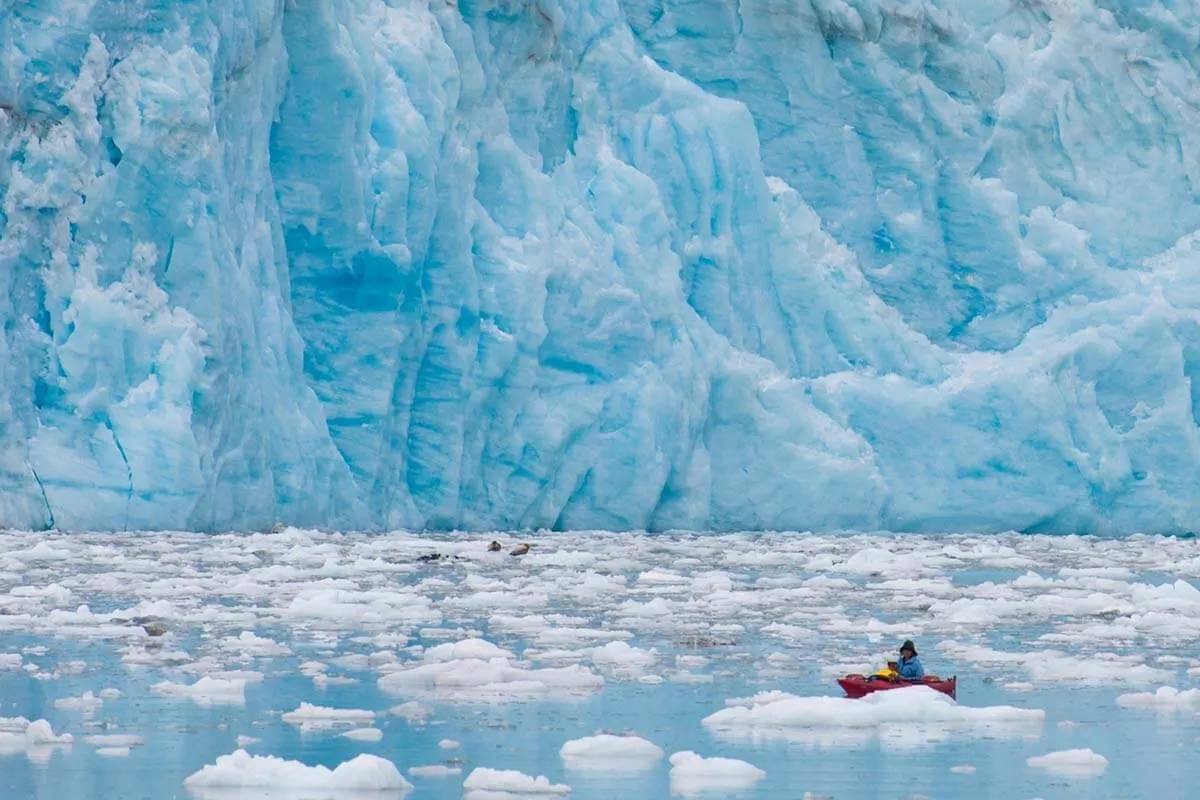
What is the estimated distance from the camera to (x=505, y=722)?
835 cm

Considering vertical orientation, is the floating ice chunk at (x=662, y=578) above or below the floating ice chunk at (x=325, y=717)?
above

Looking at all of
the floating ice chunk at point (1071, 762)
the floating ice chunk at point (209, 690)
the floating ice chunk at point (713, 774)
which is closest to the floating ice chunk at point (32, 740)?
the floating ice chunk at point (209, 690)

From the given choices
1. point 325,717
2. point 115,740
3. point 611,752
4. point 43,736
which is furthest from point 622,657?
point 43,736

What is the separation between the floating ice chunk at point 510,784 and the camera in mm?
6645

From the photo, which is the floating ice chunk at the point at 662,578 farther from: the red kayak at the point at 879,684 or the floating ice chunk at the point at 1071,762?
the floating ice chunk at the point at 1071,762

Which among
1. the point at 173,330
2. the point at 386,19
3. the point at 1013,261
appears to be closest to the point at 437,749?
the point at 173,330

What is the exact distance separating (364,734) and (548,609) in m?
5.76

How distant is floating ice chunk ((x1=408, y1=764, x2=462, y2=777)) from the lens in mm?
6973

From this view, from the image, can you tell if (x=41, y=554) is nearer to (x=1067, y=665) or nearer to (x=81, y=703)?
(x=81, y=703)

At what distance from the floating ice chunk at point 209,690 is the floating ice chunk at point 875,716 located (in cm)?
206

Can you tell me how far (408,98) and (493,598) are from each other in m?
10.1

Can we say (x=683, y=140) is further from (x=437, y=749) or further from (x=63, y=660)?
(x=437, y=749)

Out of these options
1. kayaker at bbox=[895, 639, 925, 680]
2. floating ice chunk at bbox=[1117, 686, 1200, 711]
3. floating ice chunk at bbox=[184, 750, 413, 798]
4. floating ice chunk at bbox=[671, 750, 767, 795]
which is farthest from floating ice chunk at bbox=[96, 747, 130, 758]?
floating ice chunk at bbox=[1117, 686, 1200, 711]

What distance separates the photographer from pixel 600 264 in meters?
23.7
